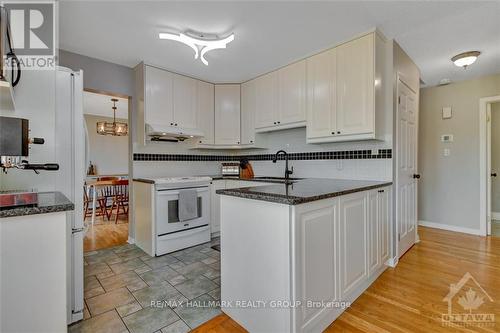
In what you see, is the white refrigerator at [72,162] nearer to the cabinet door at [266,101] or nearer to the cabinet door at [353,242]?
the cabinet door at [353,242]

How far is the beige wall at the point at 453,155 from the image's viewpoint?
11.5 feet

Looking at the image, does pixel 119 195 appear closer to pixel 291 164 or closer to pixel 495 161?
pixel 291 164

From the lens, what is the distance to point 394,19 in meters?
2.13

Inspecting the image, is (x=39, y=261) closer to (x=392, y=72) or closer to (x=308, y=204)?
(x=308, y=204)

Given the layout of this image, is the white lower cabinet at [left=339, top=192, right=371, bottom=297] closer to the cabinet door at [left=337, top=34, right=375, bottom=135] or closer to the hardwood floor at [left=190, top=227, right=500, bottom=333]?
the hardwood floor at [left=190, top=227, right=500, bottom=333]

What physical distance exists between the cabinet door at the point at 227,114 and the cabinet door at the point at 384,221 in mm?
2227

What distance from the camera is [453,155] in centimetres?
371

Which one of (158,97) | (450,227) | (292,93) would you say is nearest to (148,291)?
(158,97)

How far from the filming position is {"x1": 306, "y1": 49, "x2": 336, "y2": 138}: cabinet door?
8.52 ft

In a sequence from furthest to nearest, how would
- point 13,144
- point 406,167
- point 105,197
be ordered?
1. point 105,197
2. point 406,167
3. point 13,144

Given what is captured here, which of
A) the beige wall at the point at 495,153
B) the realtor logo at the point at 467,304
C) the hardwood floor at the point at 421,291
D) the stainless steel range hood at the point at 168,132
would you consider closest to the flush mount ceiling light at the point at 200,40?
the stainless steel range hood at the point at 168,132

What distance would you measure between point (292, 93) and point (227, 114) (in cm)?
121

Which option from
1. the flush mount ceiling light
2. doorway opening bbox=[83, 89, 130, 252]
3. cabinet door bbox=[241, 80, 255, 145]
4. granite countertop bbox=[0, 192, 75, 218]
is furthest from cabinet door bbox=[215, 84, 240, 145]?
granite countertop bbox=[0, 192, 75, 218]

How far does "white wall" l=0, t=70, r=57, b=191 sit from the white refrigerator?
1.5 inches
